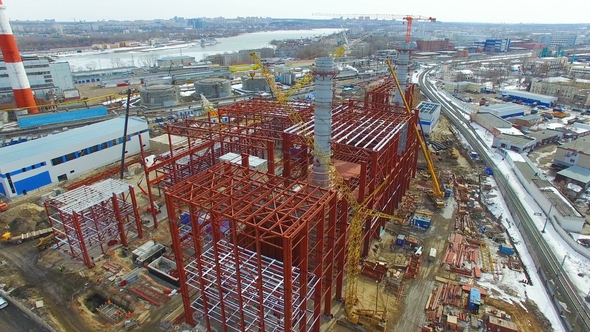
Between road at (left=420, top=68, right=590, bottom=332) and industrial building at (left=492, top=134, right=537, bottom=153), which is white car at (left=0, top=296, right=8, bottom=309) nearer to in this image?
road at (left=420, top=68, right=590, bottom=332)

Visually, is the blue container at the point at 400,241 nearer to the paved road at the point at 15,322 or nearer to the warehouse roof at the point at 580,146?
the paved road at the point at 15,322

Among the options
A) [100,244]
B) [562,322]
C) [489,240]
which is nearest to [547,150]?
[489,240]

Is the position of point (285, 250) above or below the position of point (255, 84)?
above

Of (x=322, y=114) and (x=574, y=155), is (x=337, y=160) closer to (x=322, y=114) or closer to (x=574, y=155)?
(x=322, y=114)

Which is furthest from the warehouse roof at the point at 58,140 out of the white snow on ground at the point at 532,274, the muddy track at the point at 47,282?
the white snow on ground at the point at 532,274

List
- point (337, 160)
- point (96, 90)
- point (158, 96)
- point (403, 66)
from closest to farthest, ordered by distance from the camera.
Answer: point (337, 160)
point (403, 66)
point (158, 96)
point (96, 90)

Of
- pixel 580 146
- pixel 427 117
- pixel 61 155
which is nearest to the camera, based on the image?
pixel 61 155

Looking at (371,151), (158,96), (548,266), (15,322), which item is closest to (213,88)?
(158,96)
